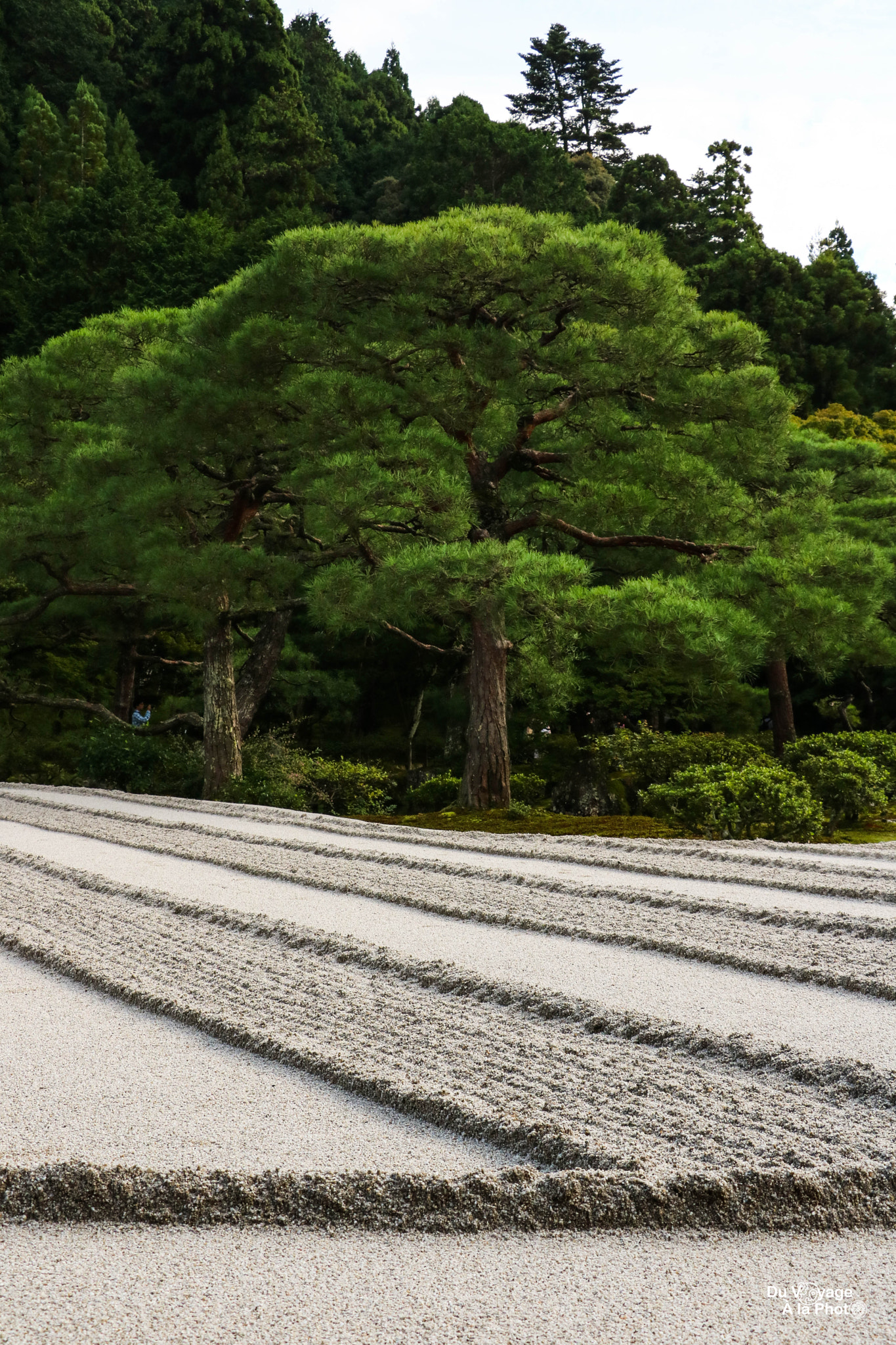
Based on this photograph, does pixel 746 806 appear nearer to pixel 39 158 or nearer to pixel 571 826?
pixel 571 826

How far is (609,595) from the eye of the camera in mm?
7676

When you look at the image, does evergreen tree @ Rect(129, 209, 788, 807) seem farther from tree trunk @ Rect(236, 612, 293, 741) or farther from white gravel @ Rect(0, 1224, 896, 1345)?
white gravel @ Rect(0, 1224, 896, 1345)

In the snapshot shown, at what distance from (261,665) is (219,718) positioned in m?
2.35

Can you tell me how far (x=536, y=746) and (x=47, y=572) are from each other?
5795 millimetres

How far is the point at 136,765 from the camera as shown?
11258mm

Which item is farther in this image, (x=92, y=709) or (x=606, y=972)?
(x=92, y=709)

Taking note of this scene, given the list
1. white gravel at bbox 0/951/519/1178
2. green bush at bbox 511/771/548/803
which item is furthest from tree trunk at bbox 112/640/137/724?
white gravel at bbox 0/951/519/1178

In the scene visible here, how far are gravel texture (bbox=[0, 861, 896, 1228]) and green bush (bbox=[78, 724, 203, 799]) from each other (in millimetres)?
7565

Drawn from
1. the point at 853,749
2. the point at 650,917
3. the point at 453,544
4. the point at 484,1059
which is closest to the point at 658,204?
the point at 853,749

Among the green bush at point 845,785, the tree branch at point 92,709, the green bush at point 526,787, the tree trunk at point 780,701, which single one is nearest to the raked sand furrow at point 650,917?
the green bush at point 845,785

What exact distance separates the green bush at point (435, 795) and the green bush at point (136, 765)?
85.7 inches

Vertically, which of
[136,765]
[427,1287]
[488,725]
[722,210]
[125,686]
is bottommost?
[427,1287]

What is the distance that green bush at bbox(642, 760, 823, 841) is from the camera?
7141mm

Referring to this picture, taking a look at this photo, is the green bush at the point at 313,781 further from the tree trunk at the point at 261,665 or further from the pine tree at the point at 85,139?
the pine tree at the point at 85,139
